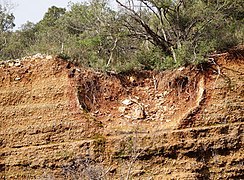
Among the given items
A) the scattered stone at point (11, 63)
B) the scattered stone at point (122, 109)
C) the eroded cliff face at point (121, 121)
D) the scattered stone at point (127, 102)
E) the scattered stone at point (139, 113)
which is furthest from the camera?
the scattered stone at point (11, 63)

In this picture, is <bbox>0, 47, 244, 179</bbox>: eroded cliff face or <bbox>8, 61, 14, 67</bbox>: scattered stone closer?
<bbox>0, 47, 244, 179</bbox>: eroded cliff face

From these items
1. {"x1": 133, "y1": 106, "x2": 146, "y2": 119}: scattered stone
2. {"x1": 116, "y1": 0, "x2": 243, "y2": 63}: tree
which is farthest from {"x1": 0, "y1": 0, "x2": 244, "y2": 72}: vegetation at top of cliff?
{"x1": 133, "y1": 106, "x2": 146, "y2": 119}: scattered stone

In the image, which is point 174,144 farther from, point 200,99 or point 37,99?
point 37,99

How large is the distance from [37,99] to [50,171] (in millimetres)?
2177

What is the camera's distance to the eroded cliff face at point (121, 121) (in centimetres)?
1024

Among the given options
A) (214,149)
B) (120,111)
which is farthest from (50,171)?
→ (214,149)

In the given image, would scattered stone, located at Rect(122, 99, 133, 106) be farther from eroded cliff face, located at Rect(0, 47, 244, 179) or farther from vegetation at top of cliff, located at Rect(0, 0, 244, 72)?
vegetation at top of cliff, located at Rect(0, 0, 244, 72)

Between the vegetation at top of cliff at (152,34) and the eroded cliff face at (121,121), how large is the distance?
47 centimetres

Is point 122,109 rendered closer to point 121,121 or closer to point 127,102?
point 127,102

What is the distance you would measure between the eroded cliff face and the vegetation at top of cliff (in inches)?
18.4

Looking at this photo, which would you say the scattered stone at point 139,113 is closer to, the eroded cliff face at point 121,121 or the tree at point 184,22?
the eroded cliff face at point 121,121

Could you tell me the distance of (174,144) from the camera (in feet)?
33.7

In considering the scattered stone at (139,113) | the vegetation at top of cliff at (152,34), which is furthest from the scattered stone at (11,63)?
the scattered stone at (139,113)

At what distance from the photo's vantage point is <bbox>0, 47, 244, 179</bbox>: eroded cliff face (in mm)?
10242
